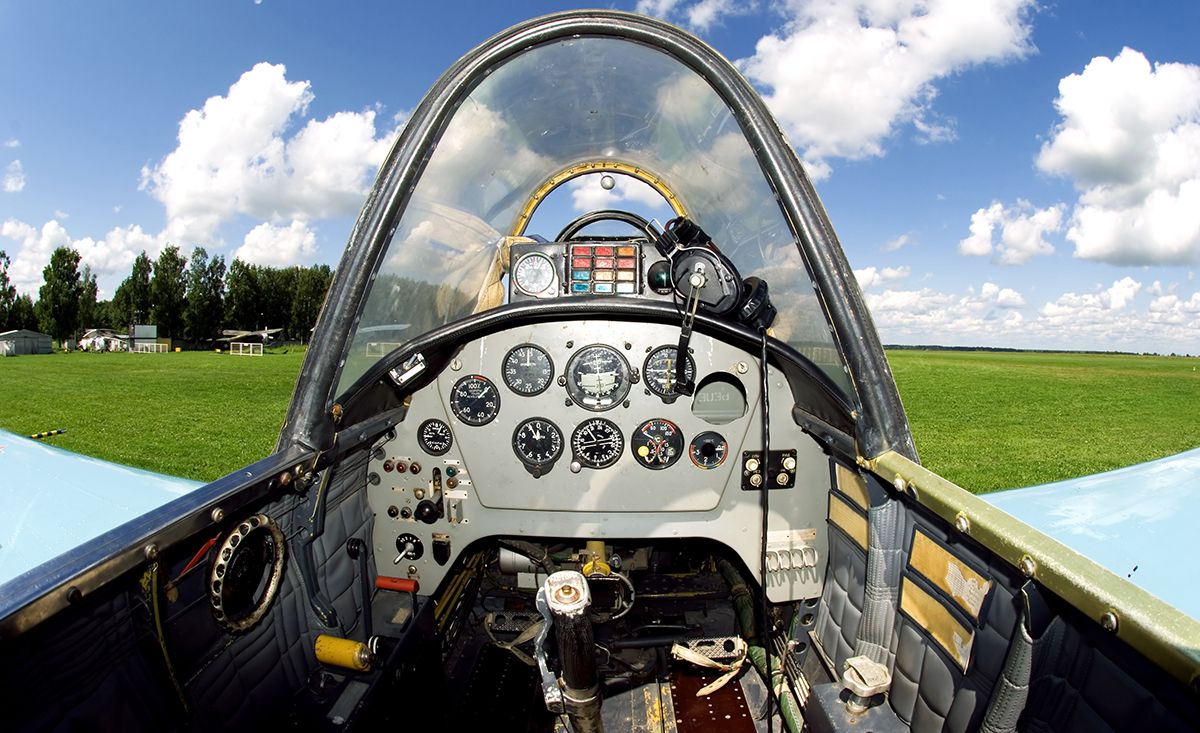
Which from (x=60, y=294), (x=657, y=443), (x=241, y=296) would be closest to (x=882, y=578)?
(x=657, y=443)

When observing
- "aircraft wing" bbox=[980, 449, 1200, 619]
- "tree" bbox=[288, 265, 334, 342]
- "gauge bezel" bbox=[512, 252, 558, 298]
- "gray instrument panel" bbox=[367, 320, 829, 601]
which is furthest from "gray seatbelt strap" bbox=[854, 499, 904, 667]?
"tree" bbox=[288, 265, 334, 342]

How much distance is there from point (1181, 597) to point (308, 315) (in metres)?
59.6

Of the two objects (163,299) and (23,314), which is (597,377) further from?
(23,314)

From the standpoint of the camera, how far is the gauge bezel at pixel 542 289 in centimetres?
329

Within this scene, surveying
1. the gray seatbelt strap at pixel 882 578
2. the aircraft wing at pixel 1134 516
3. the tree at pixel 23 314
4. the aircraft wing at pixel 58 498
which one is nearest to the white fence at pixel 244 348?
the tree at pixel 23 314

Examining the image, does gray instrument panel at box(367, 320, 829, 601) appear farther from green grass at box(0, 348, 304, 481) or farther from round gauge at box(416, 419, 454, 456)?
green grass at box(0, 348, 304, 481)

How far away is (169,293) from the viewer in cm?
4816

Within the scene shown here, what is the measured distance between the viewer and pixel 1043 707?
1196 mm

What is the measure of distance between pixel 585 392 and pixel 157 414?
15.8 m

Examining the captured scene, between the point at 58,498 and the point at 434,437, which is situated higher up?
the point at 434,437

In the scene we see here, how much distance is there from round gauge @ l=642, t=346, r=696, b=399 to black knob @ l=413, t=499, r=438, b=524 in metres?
1.33

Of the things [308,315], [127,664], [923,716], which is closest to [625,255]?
[923,716]

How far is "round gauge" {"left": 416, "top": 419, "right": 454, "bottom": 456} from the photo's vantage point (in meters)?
3.06

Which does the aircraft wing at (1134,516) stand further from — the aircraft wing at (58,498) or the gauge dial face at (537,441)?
the aircraft wing at (58,498)
